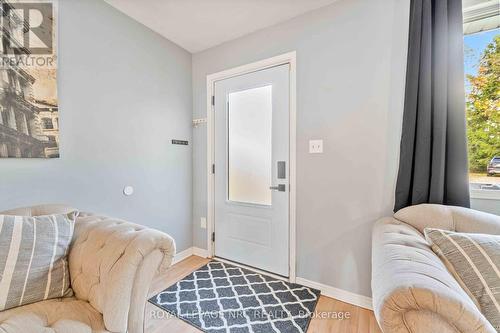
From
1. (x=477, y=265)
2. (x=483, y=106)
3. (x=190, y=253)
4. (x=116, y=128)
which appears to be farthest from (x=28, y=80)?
(x=483, y=106)

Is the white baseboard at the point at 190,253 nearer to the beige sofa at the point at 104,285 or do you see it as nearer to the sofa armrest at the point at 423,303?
the beige sofa at the point at 104,285

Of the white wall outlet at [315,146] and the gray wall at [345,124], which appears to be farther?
the white wall outlet at [315,146]

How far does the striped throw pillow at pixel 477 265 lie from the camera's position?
75 cm

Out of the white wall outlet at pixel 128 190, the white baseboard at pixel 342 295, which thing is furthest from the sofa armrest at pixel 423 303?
the white wall outlet at pixel 128 190

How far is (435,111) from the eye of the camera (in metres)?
1.37

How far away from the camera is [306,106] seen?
189 cm

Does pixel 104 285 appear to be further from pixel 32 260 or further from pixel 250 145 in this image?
pixel 250 145

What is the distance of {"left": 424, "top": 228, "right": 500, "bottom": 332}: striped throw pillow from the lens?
75 cm

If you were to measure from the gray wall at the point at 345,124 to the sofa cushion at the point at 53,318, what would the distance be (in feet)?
5.05

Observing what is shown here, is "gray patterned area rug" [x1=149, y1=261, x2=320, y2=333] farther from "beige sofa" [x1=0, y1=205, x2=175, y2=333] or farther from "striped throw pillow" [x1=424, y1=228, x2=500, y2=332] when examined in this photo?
"striped throw pillow" [x1=424, y1=228, x2=500, y2=332]

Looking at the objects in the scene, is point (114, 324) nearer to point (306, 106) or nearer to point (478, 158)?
point (306, 106)

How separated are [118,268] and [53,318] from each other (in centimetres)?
28

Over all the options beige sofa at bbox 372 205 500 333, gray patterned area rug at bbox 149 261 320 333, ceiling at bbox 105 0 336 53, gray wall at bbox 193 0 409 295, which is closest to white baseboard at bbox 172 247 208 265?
gray patterned area rug at bbox 149 261 320 333

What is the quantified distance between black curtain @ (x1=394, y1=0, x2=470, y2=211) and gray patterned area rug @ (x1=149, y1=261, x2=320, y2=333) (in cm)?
110
